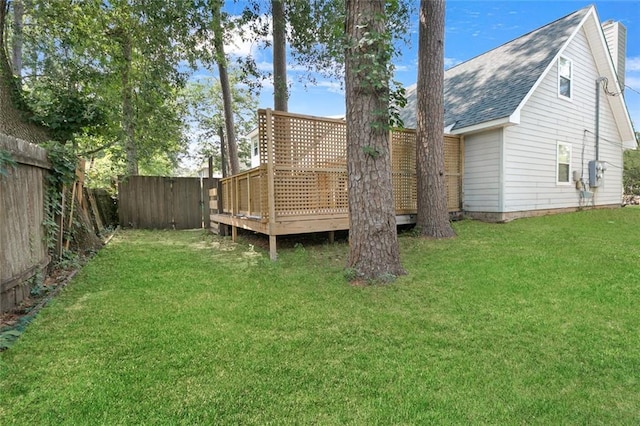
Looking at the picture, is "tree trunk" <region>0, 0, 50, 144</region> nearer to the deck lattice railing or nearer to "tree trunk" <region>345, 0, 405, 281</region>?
the deck lattice railing

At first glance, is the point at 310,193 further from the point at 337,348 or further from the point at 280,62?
the point at 280,62

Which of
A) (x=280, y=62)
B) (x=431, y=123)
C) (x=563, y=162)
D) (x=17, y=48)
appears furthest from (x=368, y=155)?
(x=17, y=48)

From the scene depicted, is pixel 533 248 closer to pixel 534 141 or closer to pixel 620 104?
pixel 534 141

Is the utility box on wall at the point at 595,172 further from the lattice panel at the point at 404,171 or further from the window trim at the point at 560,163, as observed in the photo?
the lattice panel at the point at 404,171

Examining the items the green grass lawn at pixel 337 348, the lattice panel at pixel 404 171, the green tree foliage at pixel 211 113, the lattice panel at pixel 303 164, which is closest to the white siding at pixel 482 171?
the lattice panel at pixel 404 171

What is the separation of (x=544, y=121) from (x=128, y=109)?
1095cm

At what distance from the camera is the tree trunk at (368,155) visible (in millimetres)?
3660

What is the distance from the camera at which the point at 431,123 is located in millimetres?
6176

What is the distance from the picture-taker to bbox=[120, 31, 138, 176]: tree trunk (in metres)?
7.48

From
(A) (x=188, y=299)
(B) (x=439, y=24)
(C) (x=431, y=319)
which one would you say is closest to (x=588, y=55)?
(B) (x=439, y=24)

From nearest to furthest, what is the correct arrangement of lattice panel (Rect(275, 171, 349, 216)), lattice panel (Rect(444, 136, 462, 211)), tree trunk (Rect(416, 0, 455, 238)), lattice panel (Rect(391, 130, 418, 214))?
lattice panel (Rect(275, 171, 349, 216)) < tree trunk (Rect(416, 0, 455, 238)) < lattice panel (Rect(391, 130, 418, 214)) < lattice panel (Rect(444, 136, 462, 211))

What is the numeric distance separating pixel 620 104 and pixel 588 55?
1875mm

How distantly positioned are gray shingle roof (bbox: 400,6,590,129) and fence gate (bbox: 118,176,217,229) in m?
7.18

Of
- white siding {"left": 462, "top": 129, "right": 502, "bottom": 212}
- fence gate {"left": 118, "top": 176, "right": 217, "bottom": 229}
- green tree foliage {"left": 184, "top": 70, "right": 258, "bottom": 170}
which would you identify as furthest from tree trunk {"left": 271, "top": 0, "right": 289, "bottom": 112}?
green tree foliage {"left": 184, "top": 70, "right": 258, "bottom": 170}
